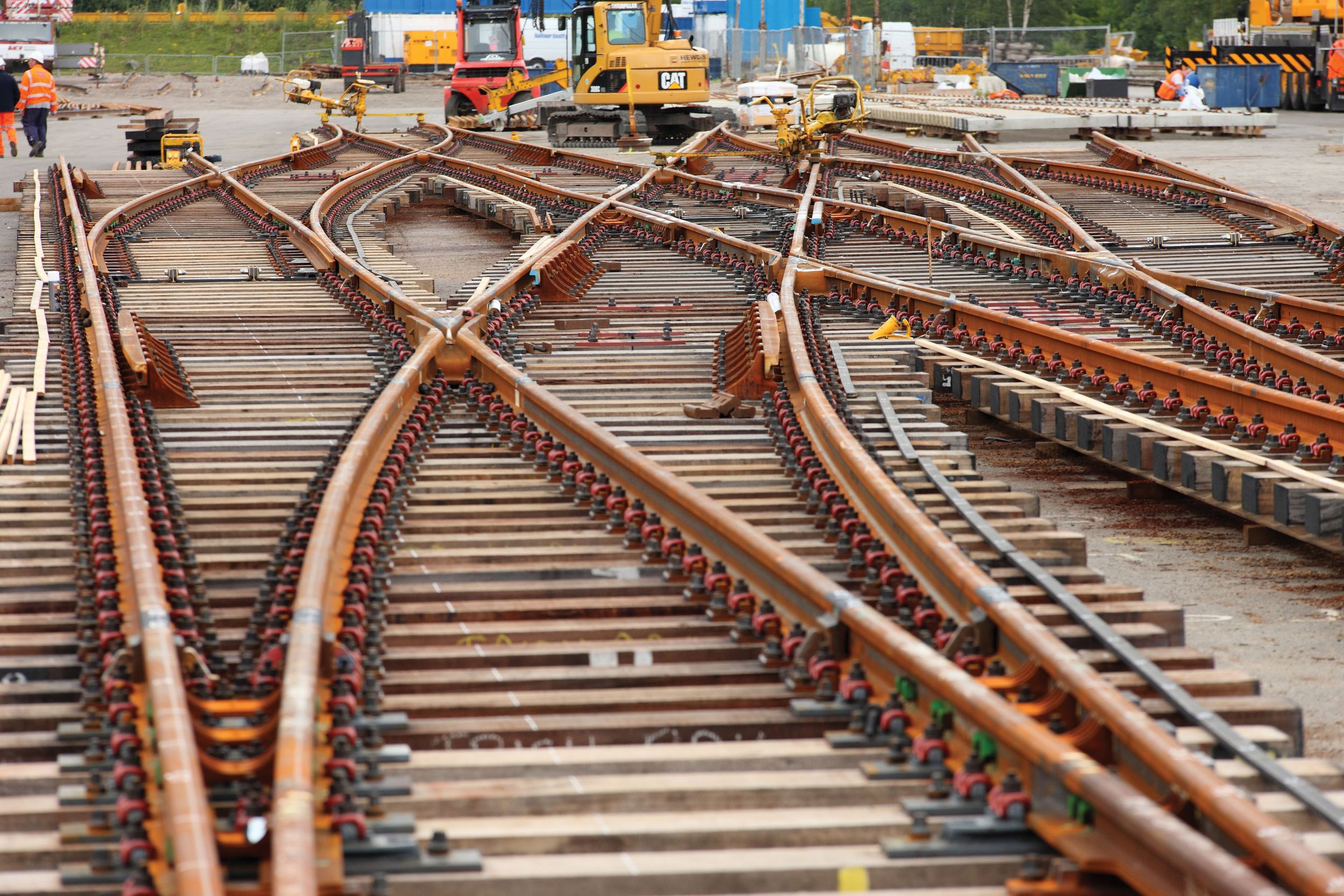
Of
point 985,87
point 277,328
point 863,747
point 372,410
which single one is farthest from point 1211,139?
point 863,747

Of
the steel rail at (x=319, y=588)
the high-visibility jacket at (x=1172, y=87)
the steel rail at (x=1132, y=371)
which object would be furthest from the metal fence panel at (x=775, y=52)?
the steel rail at (x=319, y=588)

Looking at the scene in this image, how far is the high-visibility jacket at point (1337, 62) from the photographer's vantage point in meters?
38.0

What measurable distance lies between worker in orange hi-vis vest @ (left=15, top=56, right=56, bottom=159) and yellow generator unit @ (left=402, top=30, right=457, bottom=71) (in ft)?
118

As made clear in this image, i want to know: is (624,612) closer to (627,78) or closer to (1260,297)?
(1260,297)

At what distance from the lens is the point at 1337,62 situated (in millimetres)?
38562

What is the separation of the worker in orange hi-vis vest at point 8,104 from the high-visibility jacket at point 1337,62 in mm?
27997

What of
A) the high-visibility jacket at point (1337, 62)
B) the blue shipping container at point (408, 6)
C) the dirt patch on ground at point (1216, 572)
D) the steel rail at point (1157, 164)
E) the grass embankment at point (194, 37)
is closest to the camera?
the dirt patch on ground at point (1216, 572)

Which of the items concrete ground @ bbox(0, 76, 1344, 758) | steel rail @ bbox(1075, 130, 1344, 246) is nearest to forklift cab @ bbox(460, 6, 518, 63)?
steel rail @ bbox(1075, 130, 1344, 246)

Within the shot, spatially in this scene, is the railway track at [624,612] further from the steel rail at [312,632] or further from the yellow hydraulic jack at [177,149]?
the yellow hydraulic jack at [177,149]

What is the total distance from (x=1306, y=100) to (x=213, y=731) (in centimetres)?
4210

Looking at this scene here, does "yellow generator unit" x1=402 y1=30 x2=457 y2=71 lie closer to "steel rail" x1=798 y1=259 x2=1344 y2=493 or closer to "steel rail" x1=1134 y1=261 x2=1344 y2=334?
"steel rail" x1=798 y1=259 x2=1344 y2=493

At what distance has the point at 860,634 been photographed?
488cm

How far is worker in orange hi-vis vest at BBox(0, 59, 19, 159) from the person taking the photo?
3231cm

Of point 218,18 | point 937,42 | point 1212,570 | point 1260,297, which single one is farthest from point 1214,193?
point 218,18
